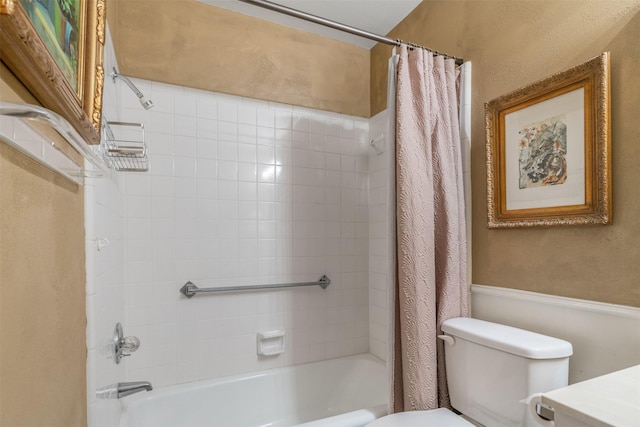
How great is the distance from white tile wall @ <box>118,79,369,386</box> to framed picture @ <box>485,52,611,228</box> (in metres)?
0.98

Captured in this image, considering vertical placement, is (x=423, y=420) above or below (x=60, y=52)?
below

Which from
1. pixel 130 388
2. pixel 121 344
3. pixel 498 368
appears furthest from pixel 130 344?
pixel 498 368

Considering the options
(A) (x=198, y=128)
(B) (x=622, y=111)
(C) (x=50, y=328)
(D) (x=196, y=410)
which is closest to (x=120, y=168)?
(A) (x=198, y=128)

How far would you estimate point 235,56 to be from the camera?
1882 mm

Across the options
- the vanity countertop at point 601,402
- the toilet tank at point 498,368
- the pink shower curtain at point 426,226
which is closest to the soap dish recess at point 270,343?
the pink shower curtain at point 426,226

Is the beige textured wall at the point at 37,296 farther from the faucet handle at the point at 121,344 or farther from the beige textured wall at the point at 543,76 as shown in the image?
the beige textured wall at the point at 543,76

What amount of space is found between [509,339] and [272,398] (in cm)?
135

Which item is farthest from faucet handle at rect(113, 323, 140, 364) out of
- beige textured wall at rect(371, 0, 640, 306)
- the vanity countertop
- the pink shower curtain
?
beige textured wall at rect(371, 0, 640, 306)

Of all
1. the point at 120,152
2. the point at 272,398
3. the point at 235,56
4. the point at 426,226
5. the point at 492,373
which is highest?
the point at 235,56

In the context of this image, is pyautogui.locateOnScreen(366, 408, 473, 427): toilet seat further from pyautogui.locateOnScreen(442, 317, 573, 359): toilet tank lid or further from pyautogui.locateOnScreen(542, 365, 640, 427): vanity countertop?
pyautogui.locateOnScreen(542, 365, 640, 427): vanity countertop

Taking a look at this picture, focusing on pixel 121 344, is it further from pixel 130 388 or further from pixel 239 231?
pixel 239 231

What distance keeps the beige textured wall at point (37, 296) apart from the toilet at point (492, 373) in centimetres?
101

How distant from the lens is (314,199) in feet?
6.81

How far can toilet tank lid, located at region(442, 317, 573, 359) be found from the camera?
1.04 metres
